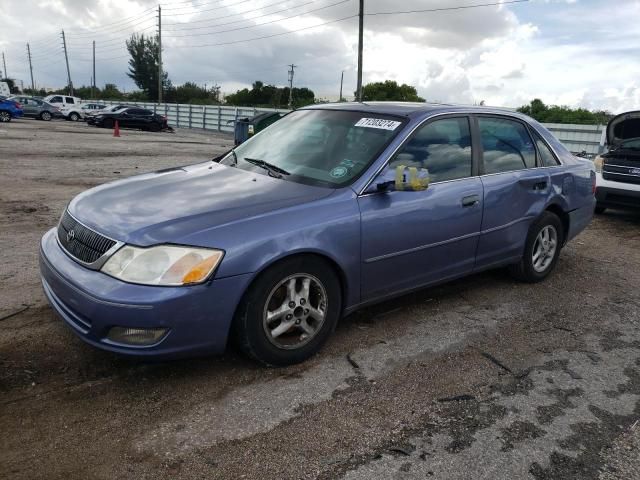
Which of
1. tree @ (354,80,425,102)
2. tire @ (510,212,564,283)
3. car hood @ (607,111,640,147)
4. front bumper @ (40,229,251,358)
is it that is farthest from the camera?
tree @ (354,80,425,102)

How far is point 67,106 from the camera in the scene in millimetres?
38094

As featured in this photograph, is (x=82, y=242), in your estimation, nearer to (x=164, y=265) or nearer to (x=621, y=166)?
(x=164, y=265)

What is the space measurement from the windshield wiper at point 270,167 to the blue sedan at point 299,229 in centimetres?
2

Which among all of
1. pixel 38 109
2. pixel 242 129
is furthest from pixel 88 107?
pixel 242 129

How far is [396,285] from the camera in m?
3.64

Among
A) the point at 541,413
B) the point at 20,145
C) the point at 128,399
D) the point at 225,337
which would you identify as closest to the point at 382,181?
the point at 225,337

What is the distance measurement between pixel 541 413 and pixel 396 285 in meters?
1.21

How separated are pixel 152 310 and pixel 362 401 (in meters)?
1.21

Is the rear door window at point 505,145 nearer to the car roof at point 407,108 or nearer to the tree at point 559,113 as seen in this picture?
the car roof at point 407,108

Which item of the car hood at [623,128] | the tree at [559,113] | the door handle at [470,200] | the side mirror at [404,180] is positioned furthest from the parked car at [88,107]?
the side mirror at [404,180]

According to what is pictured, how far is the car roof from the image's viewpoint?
3906 millimetres

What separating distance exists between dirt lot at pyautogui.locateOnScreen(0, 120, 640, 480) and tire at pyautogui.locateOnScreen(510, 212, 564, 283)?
424mm

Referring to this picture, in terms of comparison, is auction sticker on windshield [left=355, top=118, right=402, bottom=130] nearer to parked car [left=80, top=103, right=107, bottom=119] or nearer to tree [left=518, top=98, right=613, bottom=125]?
tree [left=518, top=98, right=613, bottom=125]

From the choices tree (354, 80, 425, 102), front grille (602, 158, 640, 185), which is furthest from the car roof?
tree (354, 80, 425, 102)
